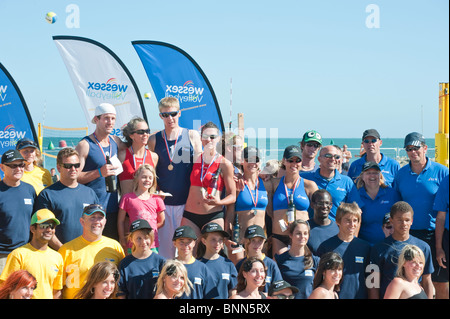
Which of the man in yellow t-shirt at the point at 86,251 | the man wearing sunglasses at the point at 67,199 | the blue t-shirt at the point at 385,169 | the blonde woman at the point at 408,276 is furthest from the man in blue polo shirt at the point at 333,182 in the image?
the man wearing sunglasses at the point at 67,199

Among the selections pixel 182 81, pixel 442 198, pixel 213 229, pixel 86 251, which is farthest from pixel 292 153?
pixel 182 81

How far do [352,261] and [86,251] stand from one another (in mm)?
2824

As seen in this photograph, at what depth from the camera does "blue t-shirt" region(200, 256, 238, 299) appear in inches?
207

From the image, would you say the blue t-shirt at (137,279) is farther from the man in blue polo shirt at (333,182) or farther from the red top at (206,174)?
the man in blue polo shirt at (333,182)

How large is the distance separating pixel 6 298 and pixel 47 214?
890 mm

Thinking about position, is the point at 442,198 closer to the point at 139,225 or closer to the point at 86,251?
the point at 139,225

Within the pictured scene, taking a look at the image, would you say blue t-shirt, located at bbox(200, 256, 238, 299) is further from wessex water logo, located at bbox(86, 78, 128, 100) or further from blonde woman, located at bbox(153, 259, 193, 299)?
wessex water logo, located at bbox(86, 78, 128, 100)

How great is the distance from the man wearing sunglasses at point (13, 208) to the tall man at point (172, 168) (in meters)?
1.56

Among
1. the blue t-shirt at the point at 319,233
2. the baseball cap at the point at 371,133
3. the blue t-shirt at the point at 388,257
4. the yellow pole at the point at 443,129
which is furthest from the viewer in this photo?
the yellow pole at the point at 443,129

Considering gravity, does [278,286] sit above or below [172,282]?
below

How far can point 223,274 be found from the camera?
5.31 metres

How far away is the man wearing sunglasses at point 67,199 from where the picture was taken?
5.48 m
